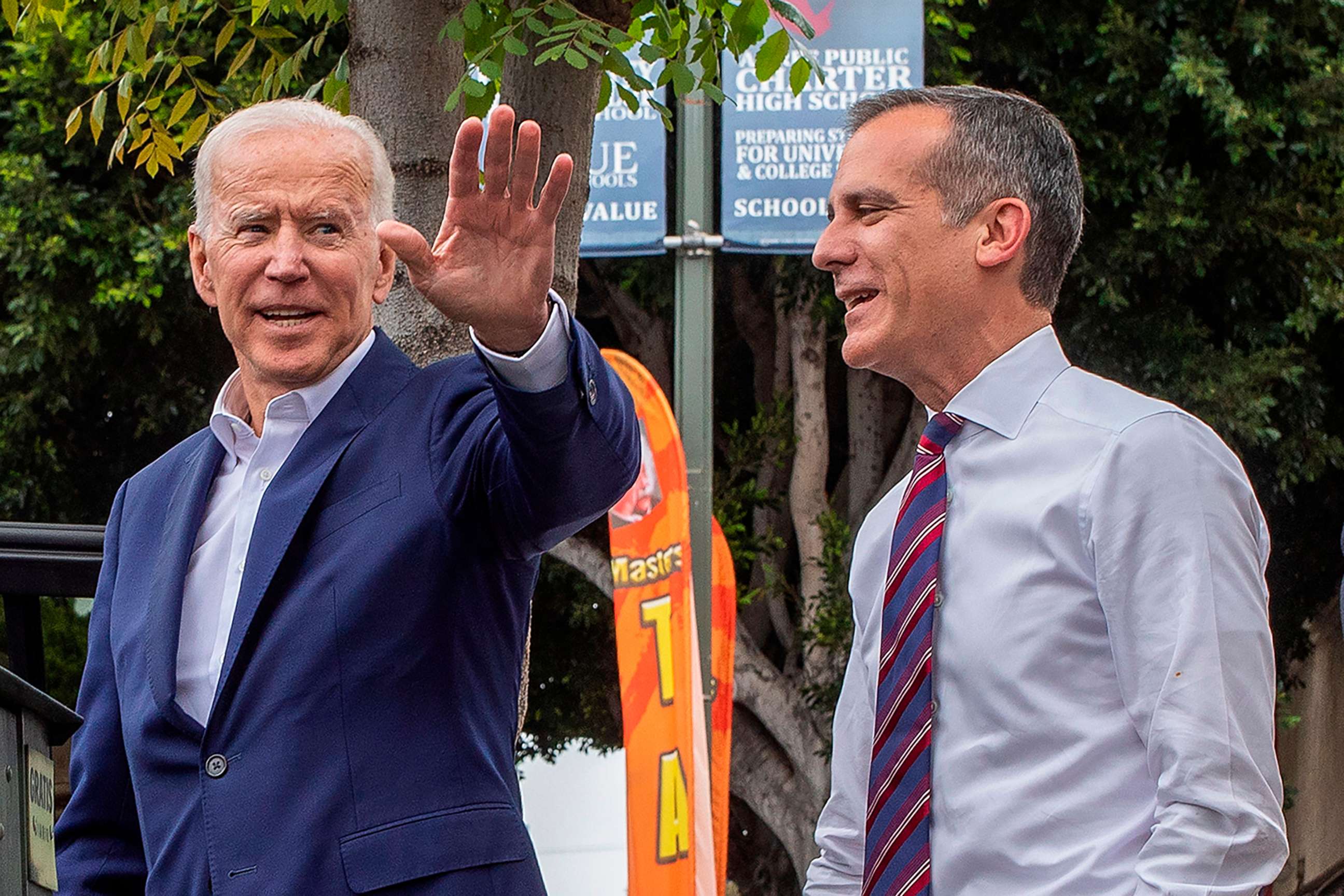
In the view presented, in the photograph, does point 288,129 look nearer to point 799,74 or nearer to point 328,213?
point 328,213

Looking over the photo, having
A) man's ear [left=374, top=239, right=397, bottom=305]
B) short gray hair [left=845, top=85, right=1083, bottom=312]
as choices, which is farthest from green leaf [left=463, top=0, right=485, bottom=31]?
short gray hair [left=845, top=85, right=1083, bottom=312]

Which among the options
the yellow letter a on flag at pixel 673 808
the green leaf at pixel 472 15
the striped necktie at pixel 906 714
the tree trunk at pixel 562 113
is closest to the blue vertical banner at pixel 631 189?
the yellow letter a on flag at pixel 673 808

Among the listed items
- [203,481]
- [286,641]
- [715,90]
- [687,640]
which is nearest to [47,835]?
[286,641]

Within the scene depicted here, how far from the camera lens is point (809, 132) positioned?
8844 millimetres

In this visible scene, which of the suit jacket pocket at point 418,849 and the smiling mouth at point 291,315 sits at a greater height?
the smiling mouth at point 291,315

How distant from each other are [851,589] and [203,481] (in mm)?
1036

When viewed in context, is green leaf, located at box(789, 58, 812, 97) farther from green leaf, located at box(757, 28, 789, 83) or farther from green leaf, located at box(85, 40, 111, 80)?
green leaf, located at box(85, 40, 111, 80)

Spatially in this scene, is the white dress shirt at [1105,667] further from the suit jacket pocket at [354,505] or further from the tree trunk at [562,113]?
the tree trunk at [562,113]

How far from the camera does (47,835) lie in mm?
2020

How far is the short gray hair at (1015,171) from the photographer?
8.16ft

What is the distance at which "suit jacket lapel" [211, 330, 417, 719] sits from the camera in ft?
7.64

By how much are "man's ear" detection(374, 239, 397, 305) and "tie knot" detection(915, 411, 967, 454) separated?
0.87 m

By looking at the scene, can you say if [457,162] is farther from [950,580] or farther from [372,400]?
[950,580]

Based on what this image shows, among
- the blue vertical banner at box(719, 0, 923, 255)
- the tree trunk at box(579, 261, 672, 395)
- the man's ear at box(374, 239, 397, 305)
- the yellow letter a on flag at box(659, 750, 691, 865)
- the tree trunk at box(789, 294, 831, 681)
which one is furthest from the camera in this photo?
the tree trunk at box(579, 261, 672, 395)
